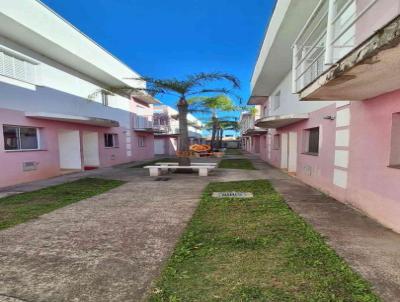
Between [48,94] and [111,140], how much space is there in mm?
6939

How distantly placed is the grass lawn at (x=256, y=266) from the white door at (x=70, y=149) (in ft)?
39.9

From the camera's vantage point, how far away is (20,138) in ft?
34.7

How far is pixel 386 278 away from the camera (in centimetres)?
293

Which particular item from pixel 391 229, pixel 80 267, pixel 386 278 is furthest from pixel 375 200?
pixel 80 267

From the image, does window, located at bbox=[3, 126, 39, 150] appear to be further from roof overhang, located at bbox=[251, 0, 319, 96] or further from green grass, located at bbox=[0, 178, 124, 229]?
roof overhang, located at bbox=[251, 0, 319, 96]

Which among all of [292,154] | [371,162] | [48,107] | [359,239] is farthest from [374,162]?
[48,107]

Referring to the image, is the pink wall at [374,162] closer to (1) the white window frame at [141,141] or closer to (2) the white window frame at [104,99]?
(2) the white window frame at [104,99]

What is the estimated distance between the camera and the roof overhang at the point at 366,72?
8.43 feet

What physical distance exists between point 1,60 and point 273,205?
1205cm

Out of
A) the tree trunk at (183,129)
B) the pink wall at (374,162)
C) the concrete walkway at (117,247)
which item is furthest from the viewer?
the tree trunk at (183,129)

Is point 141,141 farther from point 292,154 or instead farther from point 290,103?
point 290,103

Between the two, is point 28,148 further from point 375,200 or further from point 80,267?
point 375,200

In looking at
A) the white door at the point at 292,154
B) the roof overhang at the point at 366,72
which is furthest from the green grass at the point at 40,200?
the white door at the point at 292,154

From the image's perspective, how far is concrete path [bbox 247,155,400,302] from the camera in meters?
2.95
